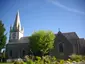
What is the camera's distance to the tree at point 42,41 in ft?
137

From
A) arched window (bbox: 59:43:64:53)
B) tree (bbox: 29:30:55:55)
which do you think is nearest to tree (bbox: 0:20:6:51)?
tree (bbox: 29:30:55:55)

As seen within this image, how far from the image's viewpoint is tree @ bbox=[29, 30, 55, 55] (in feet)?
137

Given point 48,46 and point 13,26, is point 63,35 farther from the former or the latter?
point 13,26

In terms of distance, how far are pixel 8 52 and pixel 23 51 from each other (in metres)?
4.81

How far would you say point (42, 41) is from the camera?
42.1 m

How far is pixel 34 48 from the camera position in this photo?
42.9 metres

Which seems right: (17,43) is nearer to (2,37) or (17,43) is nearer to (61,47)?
(2,37)

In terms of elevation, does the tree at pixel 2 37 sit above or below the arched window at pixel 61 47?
above

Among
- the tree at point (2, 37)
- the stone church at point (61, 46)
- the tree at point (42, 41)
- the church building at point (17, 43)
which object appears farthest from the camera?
the church building at point (17, 43)

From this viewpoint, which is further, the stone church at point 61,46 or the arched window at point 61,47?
the arched window at point 61,47

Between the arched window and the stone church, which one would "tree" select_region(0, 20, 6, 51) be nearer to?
the stone church

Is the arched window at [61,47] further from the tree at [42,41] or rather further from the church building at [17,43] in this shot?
the church building at [17,43]

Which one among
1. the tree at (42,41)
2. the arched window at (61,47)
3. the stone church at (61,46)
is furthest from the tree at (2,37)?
the arched window at (61,47)

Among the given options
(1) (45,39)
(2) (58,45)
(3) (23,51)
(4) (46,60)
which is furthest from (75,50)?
(4) (46,60)
